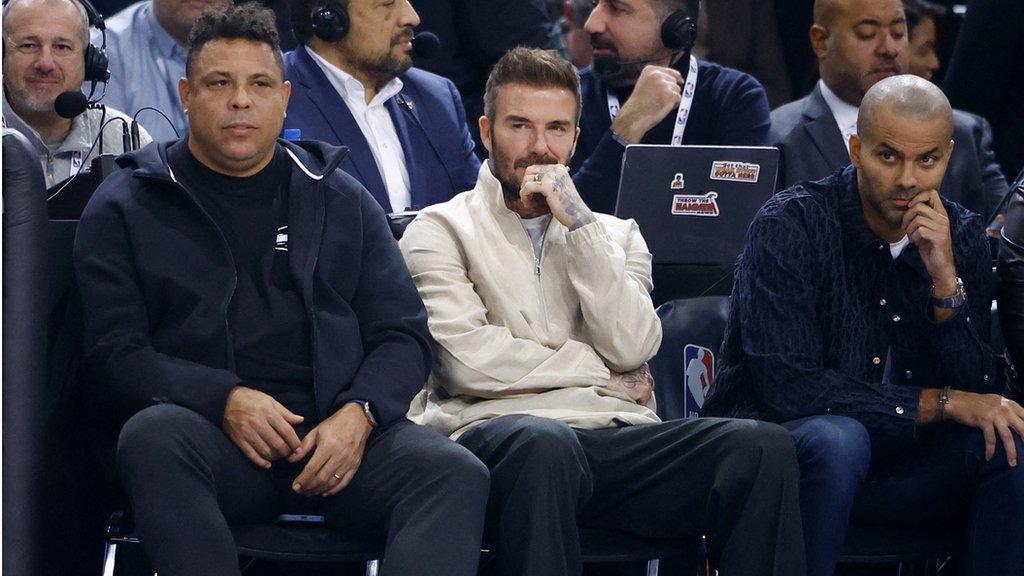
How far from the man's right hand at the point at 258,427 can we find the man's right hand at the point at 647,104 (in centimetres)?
179

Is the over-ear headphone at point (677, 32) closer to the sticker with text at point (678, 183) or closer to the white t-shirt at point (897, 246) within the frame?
the sticker with text at point (678, 183)

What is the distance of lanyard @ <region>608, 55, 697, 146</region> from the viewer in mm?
4895

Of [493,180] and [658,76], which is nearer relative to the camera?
[493,180]

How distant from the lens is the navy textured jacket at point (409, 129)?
14.9 feet

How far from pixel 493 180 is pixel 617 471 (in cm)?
81

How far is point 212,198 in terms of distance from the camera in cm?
355

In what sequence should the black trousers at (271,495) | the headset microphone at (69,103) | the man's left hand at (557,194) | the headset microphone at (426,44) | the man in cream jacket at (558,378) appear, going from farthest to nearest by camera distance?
the headset microphone at (426,44) → the headset microphone at (69,103) → the man's left hand at (557,194) → the man in cream jacket at (558,378) → the black trousers at (271,495)

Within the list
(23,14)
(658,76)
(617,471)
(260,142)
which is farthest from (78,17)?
(617,471)

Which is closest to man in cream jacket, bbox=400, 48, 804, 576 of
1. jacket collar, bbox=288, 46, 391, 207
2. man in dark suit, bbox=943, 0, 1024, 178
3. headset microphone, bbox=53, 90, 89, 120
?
jacket collar, bbox=288, 46, 391, 207

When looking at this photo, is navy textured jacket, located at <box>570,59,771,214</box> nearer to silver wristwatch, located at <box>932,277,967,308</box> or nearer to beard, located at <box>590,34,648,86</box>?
beard, located at <box>590,34,648,86</box>

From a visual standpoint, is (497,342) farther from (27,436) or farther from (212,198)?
(27,436)

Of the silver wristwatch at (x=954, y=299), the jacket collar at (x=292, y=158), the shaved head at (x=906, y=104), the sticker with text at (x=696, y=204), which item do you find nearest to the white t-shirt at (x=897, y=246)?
the silver wristwatch at (x=954, y=299)

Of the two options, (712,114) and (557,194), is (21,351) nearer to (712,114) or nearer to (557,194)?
(557,194)

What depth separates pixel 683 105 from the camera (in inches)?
194
